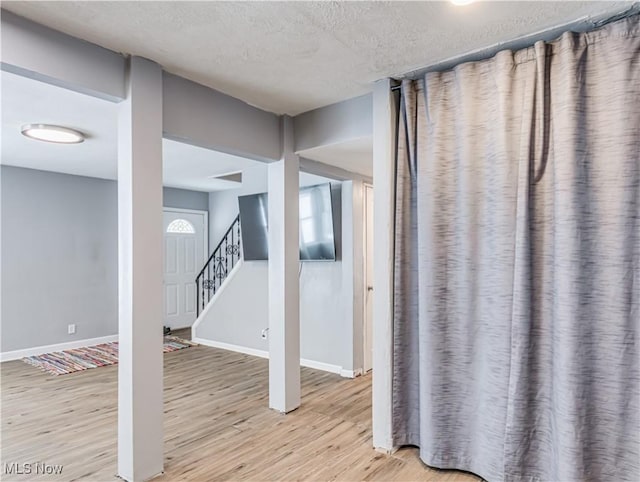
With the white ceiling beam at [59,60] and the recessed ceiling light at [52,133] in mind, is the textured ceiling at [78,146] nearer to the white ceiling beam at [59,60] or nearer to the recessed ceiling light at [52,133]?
the recessed ceiling light at [52,133]

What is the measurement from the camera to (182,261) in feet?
23.8

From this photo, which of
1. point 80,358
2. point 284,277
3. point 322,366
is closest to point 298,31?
point 284,277

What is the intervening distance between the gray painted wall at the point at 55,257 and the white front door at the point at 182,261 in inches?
36.7

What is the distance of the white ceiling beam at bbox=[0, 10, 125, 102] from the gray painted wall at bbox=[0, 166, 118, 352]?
13.7 ft

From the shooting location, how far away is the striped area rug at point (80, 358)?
15.7ft

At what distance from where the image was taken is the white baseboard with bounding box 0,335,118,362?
5172mm

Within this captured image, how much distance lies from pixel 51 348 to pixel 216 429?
378 cm

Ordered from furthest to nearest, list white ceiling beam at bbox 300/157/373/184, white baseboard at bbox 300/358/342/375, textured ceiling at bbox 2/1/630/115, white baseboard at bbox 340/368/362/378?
white baseboard at bbox 300/358/342/375 → white baseboard at bbox 340/368/362/378 → white ceiling beam at bbox 300/157/373/184 → textured ceiling at bbox 2/1/630/115

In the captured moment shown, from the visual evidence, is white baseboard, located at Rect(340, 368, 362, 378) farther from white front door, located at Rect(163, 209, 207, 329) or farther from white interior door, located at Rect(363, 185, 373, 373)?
white front door, located at Rect(163, 209, 207, 329)

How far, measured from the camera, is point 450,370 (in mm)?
2420

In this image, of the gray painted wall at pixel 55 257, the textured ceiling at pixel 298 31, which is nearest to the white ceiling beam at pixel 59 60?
the textured ceiling at pixel 298 31

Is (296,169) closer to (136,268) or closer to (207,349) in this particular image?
(136,268)

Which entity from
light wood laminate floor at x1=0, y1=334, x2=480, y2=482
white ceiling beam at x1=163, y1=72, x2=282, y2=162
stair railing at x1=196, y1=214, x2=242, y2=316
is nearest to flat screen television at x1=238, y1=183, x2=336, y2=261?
white ceiling beam at x1=163, y1=72, x2=282, y2=162

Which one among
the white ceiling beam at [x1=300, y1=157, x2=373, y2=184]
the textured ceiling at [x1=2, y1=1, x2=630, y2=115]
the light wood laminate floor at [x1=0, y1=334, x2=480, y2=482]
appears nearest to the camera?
the textured ceiling at [x1=2, y1=1, x2=630, y2=115]
